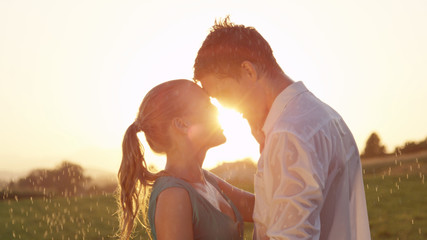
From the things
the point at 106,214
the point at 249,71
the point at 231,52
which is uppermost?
the point at 231,52

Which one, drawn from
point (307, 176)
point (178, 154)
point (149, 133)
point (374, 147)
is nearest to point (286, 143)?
point (307, 176)

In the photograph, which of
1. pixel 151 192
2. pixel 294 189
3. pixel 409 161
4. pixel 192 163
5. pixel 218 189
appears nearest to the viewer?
pixel 294 189

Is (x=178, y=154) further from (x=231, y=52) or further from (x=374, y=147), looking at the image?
(x=374, y=147)

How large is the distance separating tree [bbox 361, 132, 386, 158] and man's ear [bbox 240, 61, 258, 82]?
14.0m

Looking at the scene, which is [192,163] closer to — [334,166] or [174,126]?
[174,126]

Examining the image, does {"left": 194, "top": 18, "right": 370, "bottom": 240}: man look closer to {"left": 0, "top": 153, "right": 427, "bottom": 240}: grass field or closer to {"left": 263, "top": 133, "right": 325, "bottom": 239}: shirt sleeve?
{"left": 263, "top": 133, "right": 325, "bottom": 239}: shirt sleeve

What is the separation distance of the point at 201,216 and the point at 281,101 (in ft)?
3.28

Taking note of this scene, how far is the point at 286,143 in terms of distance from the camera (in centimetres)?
306

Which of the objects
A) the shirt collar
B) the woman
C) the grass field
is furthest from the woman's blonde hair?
the grass field

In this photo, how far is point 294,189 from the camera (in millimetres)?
3014

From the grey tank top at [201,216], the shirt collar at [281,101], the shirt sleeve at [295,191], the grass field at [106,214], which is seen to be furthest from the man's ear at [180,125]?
the grass field at [106,214]

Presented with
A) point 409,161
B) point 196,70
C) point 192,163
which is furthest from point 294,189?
point 409,161

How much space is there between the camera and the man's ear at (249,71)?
3.68 metres

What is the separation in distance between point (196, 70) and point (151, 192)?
3.32 ft
